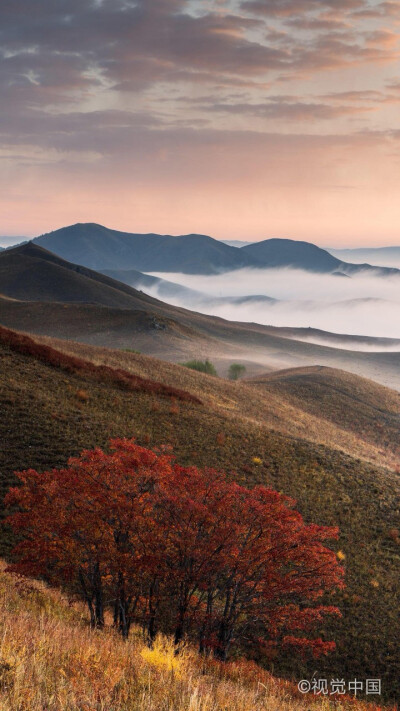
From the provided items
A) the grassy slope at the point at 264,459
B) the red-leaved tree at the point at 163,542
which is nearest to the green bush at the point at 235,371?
the grassy slope at the point at 264,459

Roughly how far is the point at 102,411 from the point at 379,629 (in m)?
24.5

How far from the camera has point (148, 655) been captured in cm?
883

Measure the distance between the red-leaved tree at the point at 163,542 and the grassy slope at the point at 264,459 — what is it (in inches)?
210

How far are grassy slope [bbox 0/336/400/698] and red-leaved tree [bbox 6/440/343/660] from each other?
5.34 meters

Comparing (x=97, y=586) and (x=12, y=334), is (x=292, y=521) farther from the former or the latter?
(x=12, y=334)

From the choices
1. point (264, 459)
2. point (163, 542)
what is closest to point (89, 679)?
point (163, 542)

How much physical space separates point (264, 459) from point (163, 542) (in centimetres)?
2407

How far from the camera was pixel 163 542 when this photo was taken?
14.9m

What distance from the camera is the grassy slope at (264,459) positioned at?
2184cm

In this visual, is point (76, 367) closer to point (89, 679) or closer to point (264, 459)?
point (264, 459)

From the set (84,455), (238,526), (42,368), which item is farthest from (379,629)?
(42,368)

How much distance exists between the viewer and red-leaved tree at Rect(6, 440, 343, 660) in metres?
14.9

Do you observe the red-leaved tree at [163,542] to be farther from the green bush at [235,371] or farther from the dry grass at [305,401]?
the green bush at [235,371]

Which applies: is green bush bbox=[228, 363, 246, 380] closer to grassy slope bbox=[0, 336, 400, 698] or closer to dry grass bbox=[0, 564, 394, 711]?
grassy slope bbox=[0, 336, 400, 698]
